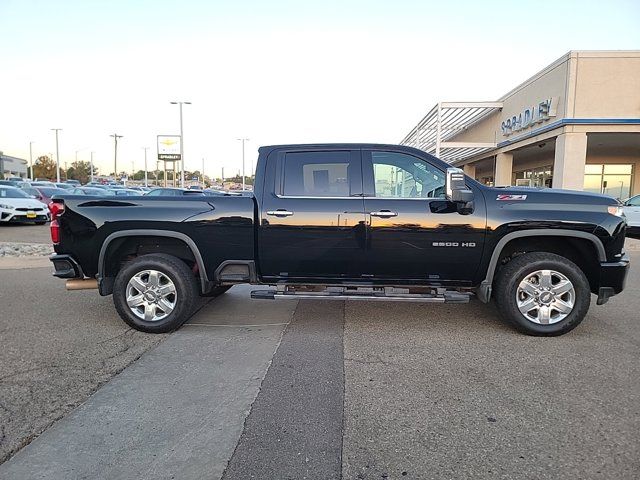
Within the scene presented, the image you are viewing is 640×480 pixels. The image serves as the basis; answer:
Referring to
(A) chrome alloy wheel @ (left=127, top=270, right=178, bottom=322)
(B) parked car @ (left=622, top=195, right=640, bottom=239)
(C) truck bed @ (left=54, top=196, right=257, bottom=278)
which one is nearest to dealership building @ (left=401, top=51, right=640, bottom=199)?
A: (B) parked car @ (left=622, top=195, right=640, bottom=239)

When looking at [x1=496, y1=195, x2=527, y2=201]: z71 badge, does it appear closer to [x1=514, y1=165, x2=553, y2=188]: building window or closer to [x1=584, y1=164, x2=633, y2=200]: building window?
[x1=514, y1=165, x2=553, y2=188]: building window

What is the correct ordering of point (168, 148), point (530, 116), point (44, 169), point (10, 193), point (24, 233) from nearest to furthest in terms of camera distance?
point (24, 233)
point (10, 193)
point (530, 116)
point (168, 148)
point (44, 169)

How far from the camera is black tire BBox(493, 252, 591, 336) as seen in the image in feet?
15.1

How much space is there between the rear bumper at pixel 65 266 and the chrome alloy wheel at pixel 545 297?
485 centimetres

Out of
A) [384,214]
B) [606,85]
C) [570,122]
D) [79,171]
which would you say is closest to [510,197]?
[384,214]

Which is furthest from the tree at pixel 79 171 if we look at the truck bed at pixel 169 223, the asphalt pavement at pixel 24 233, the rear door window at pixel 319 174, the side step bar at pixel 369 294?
the side step bar at pixel 369 294

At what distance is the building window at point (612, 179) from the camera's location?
24.3 meters

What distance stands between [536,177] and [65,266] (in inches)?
1186

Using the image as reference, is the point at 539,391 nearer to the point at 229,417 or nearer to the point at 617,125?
the point at 229,417

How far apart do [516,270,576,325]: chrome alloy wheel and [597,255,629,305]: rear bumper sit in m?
0.33

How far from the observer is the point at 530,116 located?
20062 mm

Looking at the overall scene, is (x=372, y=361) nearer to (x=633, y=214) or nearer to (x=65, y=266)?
(x=65, y=266)

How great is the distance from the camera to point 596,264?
186 inches

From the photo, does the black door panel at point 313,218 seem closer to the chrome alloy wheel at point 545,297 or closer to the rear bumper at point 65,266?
the chrome alloy wheel at point 545,297
